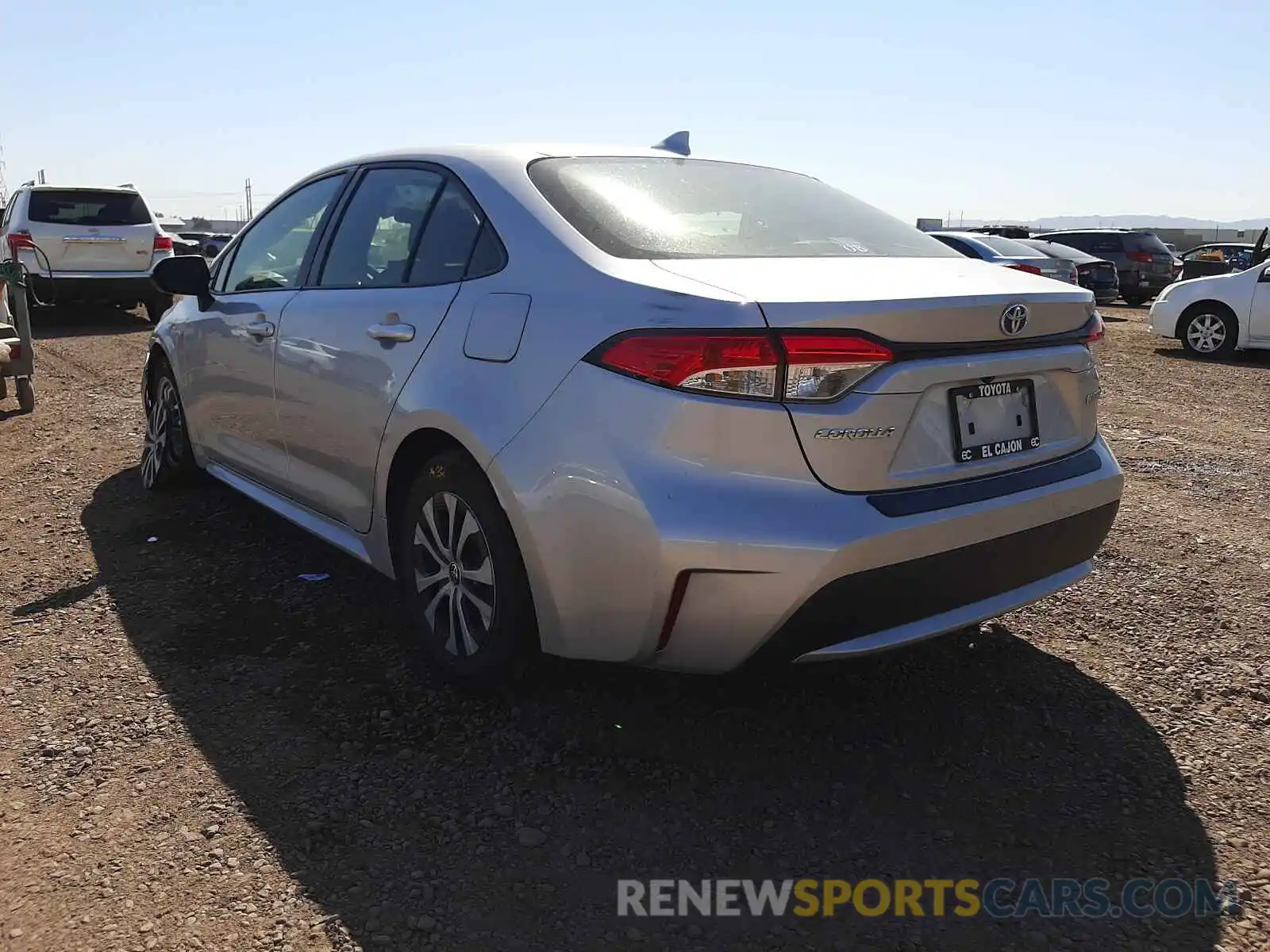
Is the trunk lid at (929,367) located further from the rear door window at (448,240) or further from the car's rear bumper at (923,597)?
the rear door window at (448,240)

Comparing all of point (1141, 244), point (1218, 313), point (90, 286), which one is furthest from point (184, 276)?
point (1141, 244)

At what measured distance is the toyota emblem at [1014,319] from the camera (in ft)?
8.79

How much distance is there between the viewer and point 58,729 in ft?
9.92

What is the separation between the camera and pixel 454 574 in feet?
10.1

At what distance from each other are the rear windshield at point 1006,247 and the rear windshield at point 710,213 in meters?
11.6

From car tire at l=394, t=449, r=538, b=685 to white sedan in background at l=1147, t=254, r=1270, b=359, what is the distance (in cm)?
1156

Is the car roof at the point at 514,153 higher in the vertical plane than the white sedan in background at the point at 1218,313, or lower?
higher

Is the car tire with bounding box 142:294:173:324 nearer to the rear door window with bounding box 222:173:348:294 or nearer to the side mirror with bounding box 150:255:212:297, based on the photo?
the side mirror with bounding box 150:255:212:297

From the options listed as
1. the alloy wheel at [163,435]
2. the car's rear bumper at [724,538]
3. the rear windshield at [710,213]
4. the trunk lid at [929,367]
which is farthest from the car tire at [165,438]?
the trunk lid at [929,367]

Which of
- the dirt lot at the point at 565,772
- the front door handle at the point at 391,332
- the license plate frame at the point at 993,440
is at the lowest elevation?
the dirt lot at the point at 565,772

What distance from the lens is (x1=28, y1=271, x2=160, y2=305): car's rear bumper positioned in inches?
498

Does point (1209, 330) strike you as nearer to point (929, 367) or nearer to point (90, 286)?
point (929, 367)

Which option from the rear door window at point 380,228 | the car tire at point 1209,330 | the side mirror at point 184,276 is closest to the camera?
the rear door window at point 380,228

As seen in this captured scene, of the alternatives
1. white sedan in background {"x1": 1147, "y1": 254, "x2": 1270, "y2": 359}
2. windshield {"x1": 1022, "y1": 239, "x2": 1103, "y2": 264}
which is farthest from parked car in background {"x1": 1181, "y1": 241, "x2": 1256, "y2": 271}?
white sedan in background {"x1": 1147, "y1": 254, "x2": 1270, "y2": 359}
